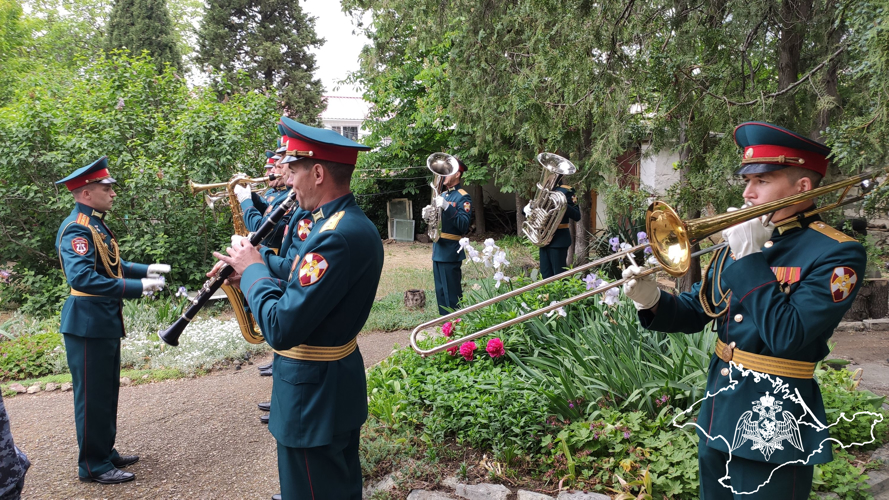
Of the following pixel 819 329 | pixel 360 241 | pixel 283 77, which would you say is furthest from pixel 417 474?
pixel 283 77

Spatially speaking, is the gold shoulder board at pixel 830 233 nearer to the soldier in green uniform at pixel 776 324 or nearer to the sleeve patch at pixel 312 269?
the soldier in green uniform at pixel 776 324

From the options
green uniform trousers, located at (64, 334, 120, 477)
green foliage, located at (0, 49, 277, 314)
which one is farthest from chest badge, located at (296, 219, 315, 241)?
green foliage, located at (0, 49, 277, 314)

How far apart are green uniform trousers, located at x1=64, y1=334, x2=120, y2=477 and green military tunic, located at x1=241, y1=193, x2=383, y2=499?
2.18 m

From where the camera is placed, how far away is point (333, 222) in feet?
7.67

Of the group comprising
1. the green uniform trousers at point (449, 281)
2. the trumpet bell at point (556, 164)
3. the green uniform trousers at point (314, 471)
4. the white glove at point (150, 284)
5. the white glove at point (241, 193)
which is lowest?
the green uniform trousers at point (314, 471)

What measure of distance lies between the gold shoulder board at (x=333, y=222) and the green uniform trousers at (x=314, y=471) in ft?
2.88

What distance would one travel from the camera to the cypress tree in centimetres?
1977

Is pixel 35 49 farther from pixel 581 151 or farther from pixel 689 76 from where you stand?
pixel 689 76

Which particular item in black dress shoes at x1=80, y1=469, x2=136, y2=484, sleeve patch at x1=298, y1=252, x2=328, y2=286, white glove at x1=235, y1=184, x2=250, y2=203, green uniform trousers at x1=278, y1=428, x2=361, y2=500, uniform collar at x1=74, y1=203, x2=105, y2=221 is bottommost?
black dress shoes at x1=80, y1=469, x2=136, y2=484

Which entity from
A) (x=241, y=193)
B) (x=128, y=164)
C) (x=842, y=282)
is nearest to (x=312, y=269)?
(x=842, y=282)

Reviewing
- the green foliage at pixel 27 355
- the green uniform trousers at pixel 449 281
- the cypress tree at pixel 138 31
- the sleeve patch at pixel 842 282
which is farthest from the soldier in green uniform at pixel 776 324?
the cypress tree at pixel 138 31

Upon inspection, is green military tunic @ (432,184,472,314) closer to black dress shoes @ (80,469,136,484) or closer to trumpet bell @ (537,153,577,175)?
trumpet bell @ (537,153,577,175)

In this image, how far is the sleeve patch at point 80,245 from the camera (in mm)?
3889

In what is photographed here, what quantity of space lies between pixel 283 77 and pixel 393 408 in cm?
2080
